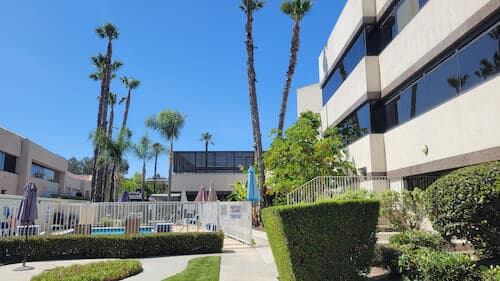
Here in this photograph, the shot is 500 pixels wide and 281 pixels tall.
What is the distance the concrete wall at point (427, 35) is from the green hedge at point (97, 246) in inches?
398

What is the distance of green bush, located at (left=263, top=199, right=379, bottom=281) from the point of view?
6477 mm

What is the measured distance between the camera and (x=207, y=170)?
45.9 metres

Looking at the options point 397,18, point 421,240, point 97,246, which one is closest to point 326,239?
point 421,240

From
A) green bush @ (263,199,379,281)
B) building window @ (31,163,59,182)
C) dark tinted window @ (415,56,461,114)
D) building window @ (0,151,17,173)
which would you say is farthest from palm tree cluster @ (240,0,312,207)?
building window @ (31,163,59,182)

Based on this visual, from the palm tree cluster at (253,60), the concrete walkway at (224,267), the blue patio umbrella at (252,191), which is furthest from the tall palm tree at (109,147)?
the concrete walkway at (224,267)

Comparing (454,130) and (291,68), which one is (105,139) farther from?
(454,130)

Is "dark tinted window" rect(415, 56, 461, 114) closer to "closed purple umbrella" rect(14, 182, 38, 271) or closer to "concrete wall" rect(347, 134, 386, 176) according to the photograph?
"concrete wall" rect(347, 134, 386, 176)

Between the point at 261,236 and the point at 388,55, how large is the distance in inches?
392

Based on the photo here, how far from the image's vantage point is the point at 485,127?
9.54 metres

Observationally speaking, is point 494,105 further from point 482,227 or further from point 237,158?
point 237,158

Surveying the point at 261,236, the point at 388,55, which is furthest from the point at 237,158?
the point at 388,55

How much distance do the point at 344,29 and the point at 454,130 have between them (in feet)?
38.1

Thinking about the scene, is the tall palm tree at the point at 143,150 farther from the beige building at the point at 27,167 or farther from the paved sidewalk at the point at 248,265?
the paved sidewalk at the point at 248,265

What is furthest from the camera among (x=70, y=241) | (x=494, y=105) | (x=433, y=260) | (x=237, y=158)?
(x=237, y=158)
